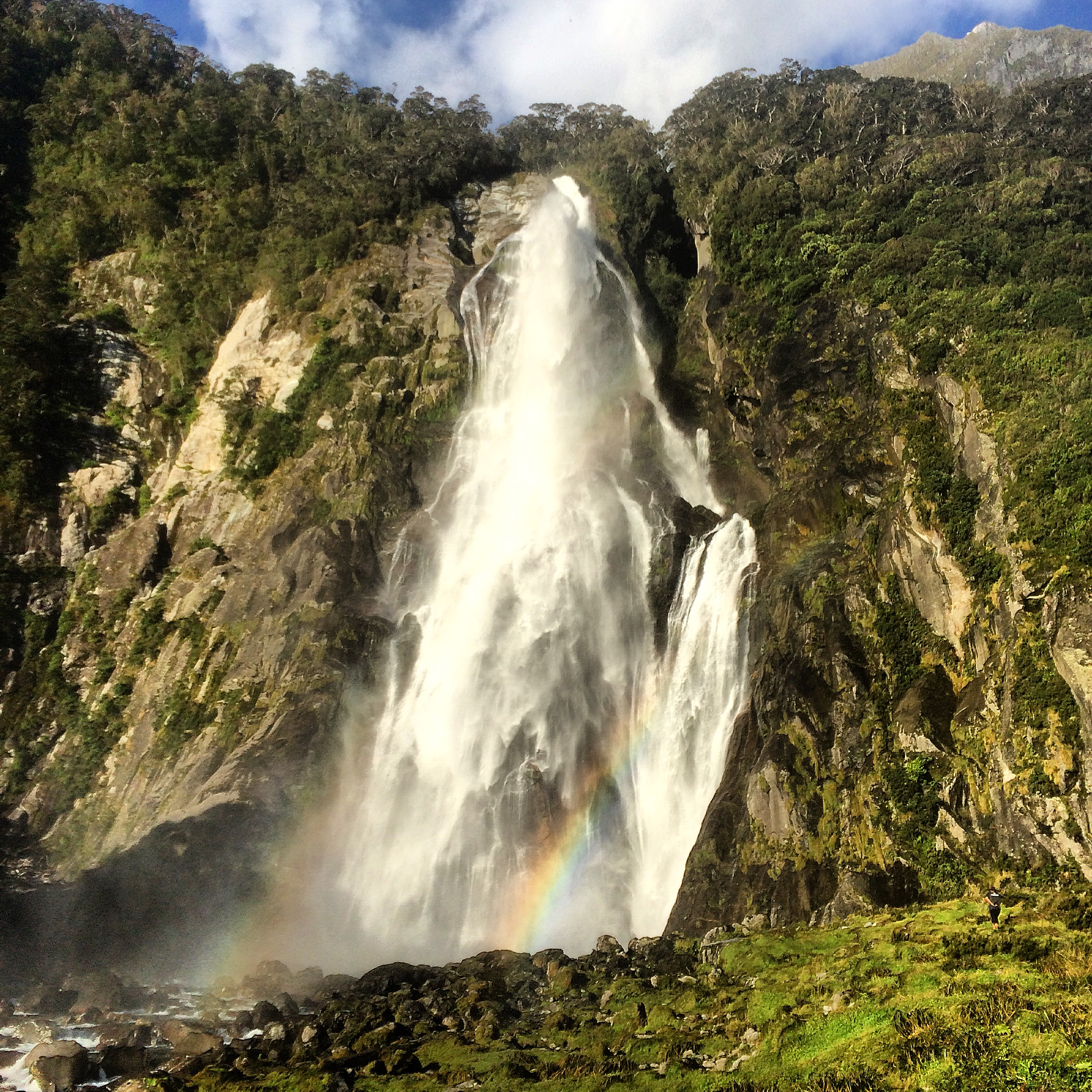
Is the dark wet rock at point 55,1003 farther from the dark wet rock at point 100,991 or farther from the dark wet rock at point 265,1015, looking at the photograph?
the dark wet rock at point 265,1015

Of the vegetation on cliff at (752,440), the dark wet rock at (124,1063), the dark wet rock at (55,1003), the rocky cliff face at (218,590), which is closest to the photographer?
the vegetation on cliff at (752,440)

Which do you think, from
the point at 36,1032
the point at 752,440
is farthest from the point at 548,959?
the point at 752,440

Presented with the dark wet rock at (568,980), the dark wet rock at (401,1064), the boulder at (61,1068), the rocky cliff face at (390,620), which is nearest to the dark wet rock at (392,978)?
the dark wet rock at (568,980)

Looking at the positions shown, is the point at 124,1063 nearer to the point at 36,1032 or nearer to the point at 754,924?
the point at 36,1032

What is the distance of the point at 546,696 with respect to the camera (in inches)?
1137

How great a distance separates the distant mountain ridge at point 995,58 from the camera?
104000mm

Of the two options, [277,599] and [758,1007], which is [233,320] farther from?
[758,1007]

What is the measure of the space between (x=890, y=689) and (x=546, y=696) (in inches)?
458

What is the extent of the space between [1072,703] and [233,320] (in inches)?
1667

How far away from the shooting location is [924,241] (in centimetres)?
3206

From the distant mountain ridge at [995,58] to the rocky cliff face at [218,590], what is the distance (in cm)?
7424

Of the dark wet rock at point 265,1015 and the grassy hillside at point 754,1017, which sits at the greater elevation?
the grassy hillside at point 754,1017

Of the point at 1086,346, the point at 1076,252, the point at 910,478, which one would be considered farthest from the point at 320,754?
the point at 1076,252

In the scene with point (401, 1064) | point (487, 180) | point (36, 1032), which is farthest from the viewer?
point (487, 180)
